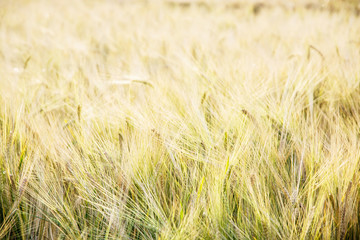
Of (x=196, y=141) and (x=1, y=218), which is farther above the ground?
(x=196, y=141)

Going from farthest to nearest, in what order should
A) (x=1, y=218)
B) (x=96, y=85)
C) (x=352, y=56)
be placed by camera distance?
(x=352, y=56), (x=96, y=85), (x=1, y=218)

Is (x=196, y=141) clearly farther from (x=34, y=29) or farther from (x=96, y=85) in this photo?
(x=34, y=29)

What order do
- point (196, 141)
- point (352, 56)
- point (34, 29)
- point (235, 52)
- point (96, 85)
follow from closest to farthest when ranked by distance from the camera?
point (196, 141)
point (96, 85)
point (352, 56)
point (235, 52)
point (34, 29)

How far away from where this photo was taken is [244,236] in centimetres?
56

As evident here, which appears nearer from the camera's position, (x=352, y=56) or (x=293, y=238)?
(x=293, y=238)

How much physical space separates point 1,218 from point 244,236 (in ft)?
2.09

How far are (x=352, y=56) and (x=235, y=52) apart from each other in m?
0.77

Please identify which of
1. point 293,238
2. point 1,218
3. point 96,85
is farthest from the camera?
point 96,85

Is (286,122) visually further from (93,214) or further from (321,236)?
(93,214)

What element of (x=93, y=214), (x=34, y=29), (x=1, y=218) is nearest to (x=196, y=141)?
(x=93, y=214)

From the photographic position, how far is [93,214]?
63cm

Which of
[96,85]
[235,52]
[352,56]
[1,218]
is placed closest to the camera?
[1,218]

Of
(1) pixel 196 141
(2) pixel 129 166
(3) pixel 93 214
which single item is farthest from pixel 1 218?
(1) pixel 196 141

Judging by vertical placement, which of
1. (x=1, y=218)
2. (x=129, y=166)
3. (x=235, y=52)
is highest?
(x=235, y=52)
